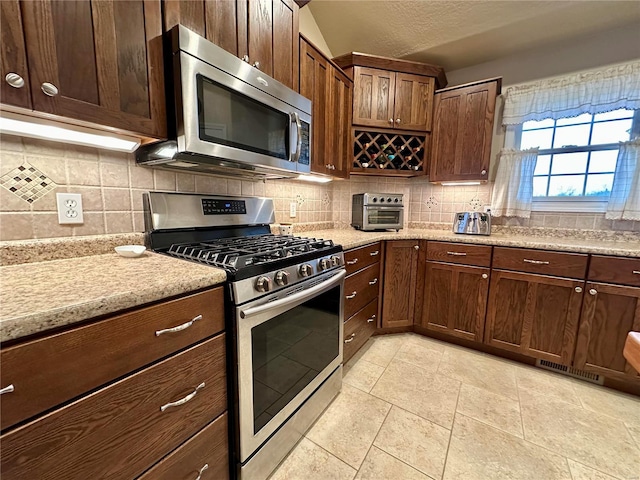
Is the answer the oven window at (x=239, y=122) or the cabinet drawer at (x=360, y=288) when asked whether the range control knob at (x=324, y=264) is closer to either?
the cabinet drawer at (x=360, y=288)

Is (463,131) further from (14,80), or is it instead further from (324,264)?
(14,80)

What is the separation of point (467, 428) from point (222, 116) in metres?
1.96

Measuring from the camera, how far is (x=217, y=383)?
929 mm

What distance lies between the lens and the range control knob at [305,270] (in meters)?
1.17

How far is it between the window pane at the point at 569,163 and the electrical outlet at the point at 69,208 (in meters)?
3.25

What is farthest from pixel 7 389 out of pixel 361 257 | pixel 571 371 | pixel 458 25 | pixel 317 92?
pixel 458 25

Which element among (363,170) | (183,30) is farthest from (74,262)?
(363,170)

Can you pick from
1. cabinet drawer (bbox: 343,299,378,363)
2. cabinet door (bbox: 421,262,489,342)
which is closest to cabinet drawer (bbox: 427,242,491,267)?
cabinet door (bbox: 421,262,489,342)

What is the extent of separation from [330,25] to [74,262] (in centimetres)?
257

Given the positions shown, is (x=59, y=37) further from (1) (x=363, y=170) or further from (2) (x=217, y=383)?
(1) (x=363, y=170)

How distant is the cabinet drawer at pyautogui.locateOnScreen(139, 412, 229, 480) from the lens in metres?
0.80

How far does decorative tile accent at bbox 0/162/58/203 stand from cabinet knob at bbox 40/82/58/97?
1.24 ft

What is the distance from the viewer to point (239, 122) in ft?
3.94

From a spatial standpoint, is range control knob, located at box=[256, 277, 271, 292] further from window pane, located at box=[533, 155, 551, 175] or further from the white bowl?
window pane, located at box=[533, 155, 551, 175]
